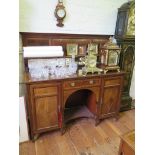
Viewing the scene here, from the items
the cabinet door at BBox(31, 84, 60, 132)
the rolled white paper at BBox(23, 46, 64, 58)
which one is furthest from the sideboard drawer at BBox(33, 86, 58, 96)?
the rolled white paper at BBox(23, 46, 64, 58)

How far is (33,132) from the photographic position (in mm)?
1909

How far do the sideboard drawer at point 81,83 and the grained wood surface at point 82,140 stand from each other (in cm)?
73

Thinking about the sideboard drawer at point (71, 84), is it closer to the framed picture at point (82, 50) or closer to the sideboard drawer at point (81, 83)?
the sideboard drawer at point (81, 83)

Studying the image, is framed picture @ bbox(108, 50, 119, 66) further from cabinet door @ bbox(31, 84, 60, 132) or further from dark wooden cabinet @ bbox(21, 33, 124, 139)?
cabinet door @ bbox(31, 84, 60, 132)

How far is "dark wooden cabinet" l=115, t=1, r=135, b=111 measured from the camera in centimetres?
216

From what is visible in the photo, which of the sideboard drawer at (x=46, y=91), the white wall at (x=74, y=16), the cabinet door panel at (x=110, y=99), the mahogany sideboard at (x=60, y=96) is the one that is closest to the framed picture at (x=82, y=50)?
the white wall at (x=74, y=16)

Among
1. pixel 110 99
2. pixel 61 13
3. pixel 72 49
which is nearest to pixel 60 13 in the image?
pixel 61 13

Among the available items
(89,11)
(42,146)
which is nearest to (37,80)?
(42,146)

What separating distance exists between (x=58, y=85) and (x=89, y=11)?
1.23 metres

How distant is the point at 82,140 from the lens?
79.0 inches

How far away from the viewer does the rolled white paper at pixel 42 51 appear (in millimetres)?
1820

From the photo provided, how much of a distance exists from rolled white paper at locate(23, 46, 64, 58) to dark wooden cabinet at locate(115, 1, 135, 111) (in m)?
1.03
